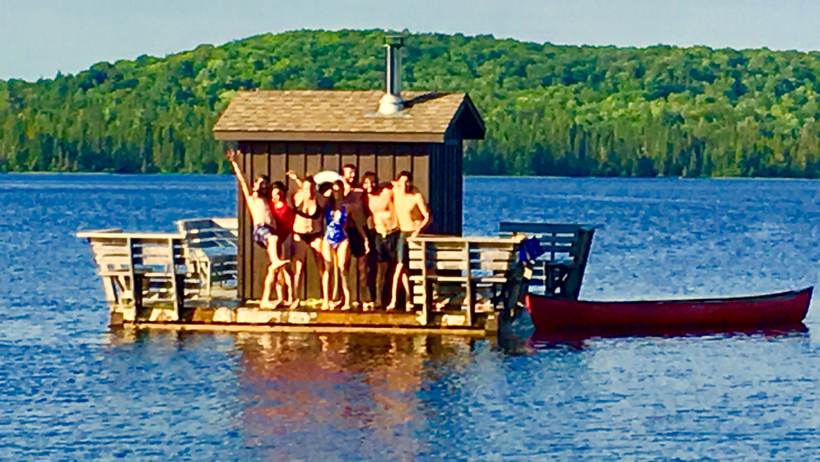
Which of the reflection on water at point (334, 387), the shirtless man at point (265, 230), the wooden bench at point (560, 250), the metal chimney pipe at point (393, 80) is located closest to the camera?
the reflection on water at point (334, 387)

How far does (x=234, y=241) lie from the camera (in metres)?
24.9

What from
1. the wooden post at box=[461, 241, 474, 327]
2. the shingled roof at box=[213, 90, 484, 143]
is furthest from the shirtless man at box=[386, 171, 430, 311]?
the wooden post at box=[461, 241, 474, 327]

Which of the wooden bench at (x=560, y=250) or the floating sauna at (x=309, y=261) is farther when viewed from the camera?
the wooden bench at (x=560, y=250)

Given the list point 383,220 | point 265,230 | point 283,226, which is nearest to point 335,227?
point 383,220

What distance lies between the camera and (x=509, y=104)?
185m

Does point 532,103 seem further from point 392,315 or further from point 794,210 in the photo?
point 392,315

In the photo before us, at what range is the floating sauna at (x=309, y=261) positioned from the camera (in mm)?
22484

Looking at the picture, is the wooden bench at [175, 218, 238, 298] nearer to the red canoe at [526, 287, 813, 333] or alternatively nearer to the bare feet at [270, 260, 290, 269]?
the bare feet at [270, 260, 290, 269]

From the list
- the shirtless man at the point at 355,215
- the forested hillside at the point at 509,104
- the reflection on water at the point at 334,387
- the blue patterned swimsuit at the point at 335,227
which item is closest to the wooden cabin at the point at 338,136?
the shirtless man at the point at 355,215

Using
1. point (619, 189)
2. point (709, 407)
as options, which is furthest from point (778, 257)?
point (619, 189)

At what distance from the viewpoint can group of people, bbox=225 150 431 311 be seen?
22.7 meters

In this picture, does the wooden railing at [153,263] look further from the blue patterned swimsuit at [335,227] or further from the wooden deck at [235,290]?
the blue patterned swimsuit at [335,227]

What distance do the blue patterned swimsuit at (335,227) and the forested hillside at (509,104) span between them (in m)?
138

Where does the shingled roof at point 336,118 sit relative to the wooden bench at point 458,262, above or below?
above
